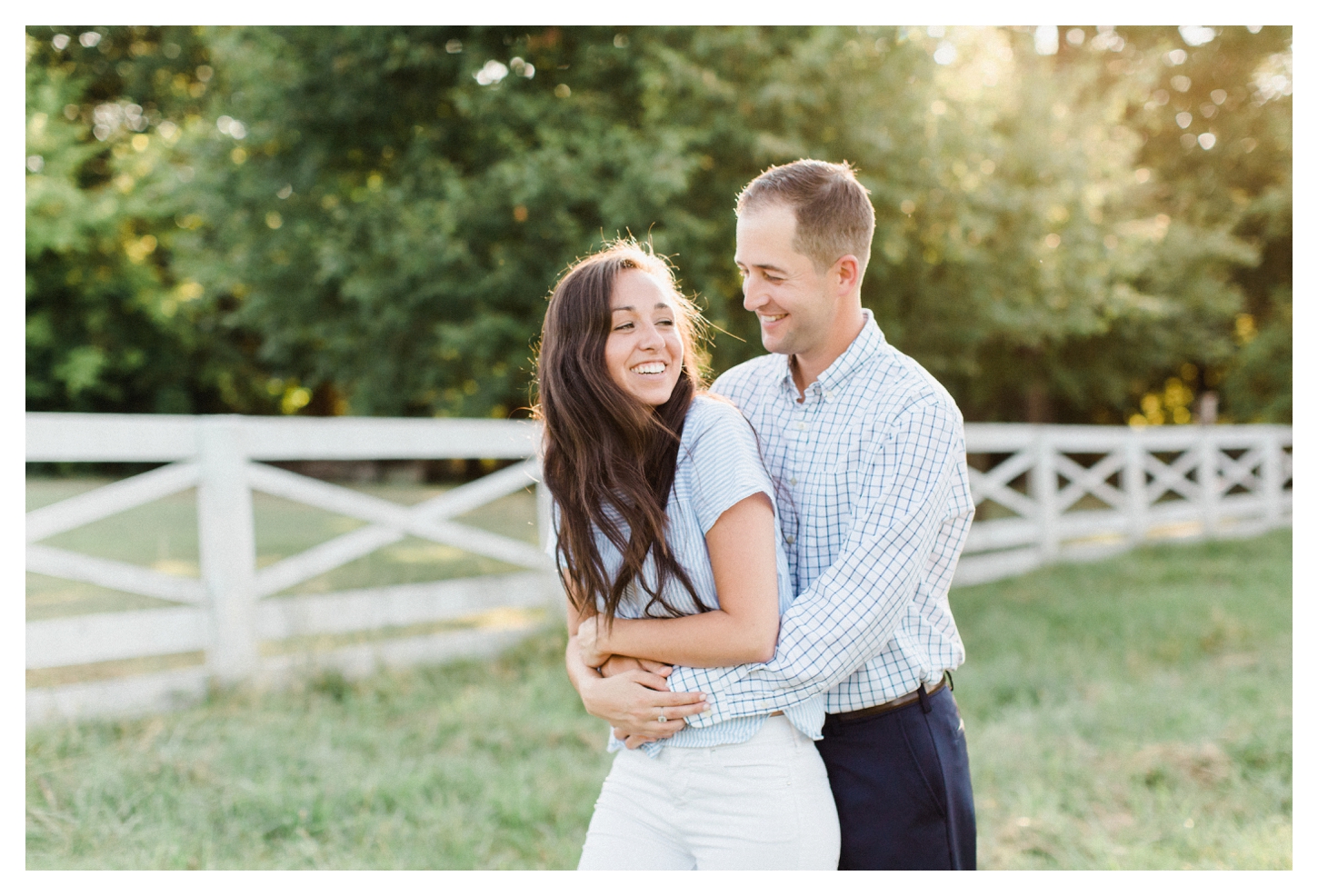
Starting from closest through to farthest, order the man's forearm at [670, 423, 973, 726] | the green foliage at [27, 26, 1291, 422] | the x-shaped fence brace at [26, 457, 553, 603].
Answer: the man's forearm at [670, 423, 973, 726], the x-shaped fence brace at [26, 457, 553, 603], the green foliage at [27, 26, 1291, 422]

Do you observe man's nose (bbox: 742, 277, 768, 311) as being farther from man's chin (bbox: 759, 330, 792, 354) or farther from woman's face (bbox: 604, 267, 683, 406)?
woman's face (bbox: 604, 267, 683, 406)

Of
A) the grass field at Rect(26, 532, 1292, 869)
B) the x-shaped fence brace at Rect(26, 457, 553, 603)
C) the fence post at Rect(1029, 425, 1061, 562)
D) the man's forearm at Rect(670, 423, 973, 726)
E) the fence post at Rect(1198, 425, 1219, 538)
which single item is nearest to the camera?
the man's forearm at Rect(670, 423, 973, 726)

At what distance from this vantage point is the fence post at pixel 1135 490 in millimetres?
11750

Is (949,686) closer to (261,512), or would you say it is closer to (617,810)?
(617,810)

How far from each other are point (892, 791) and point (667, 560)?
0.70m

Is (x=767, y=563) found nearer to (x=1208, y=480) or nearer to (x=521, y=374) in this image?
(x=521, y=374)

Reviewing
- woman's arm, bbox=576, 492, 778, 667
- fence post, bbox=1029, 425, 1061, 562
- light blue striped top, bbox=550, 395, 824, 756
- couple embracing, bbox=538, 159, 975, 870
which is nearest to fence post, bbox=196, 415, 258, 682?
couple embracing, bbox=538, 159, 975, 870

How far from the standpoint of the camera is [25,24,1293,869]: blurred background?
154 inches

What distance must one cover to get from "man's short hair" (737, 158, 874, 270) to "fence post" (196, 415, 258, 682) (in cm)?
375

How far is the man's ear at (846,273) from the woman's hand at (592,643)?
89 cm

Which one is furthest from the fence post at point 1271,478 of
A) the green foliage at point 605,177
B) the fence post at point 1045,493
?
the fence post at point 1045,493

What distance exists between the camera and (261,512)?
13938 mm

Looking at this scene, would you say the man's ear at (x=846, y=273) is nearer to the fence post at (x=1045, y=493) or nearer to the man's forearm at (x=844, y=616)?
the man's forearm at (x=844, y=616)
